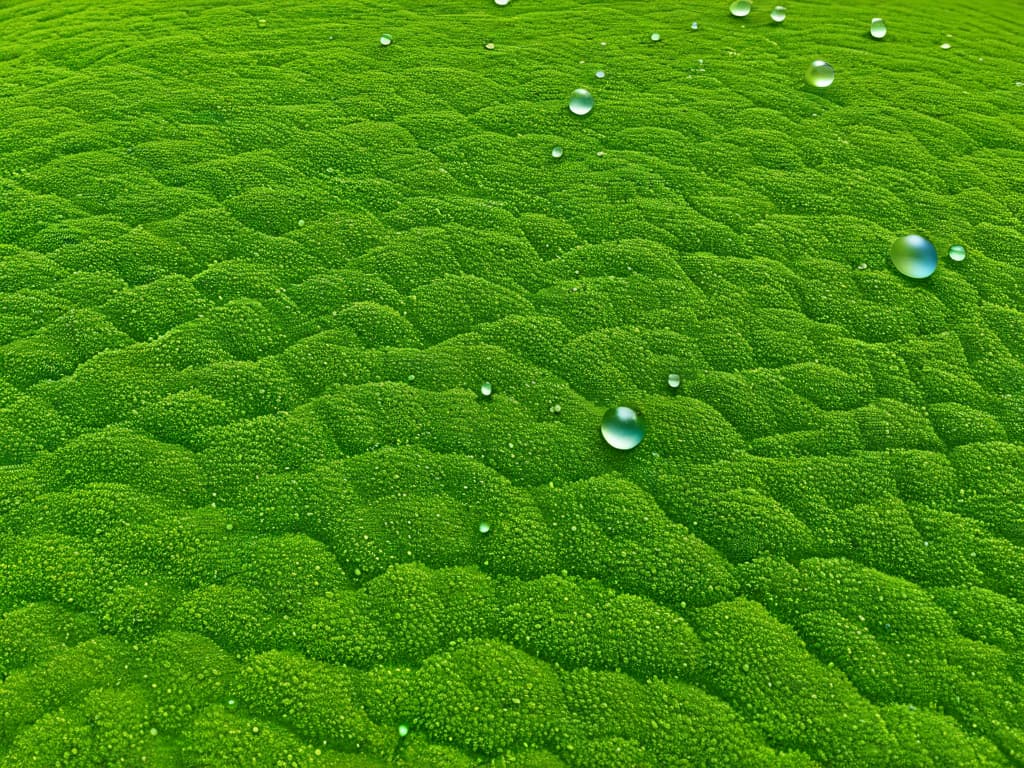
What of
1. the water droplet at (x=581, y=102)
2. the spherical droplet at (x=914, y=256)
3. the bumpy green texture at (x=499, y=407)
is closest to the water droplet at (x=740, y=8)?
the bumpy green texture at (x=499, y=407)

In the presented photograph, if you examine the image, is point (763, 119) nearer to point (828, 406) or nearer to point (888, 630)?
point (828, 406)

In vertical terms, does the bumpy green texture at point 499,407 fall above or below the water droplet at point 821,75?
below

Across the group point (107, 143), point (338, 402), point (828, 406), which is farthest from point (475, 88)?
point (828, 406)

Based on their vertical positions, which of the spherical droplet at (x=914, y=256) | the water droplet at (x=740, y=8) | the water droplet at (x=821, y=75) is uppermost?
the water droplet at (x=740, y=8)

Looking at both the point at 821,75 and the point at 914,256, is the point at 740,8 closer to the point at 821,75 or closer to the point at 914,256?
the point at 821,75

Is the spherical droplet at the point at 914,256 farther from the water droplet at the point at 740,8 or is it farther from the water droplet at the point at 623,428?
the water droplet at the point at 740,8

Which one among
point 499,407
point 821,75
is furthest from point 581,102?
point 499,407
